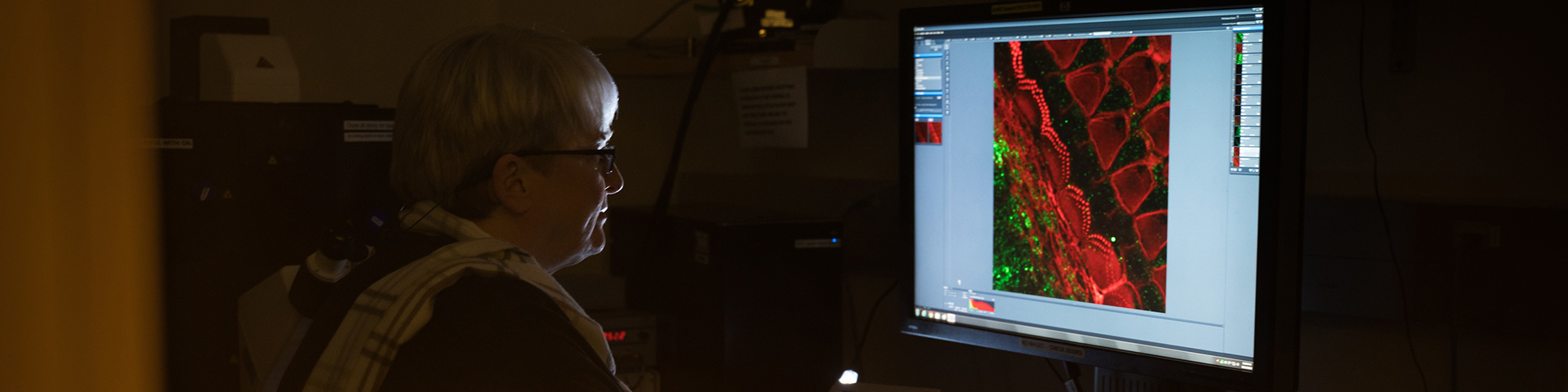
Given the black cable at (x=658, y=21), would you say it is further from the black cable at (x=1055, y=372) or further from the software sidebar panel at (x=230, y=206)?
the black cable at (x=1055, y=372)

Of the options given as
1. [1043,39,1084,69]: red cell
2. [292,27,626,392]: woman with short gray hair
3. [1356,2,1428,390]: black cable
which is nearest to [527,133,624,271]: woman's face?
[292,27,626,392]: woman with short gray hair

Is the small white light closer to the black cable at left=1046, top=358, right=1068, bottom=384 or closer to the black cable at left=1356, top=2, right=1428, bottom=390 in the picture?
the black cable at left=1046, top=358, right=1068, bottom=384

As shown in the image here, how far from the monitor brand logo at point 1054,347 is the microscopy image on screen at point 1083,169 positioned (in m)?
0.06

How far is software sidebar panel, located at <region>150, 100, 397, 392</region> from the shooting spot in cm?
128

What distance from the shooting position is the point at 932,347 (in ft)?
5.06

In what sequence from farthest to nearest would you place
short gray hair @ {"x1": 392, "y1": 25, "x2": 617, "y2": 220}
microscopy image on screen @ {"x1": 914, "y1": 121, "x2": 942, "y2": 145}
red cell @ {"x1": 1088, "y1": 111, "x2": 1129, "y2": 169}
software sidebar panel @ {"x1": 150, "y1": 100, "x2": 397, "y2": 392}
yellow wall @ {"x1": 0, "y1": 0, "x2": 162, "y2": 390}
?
software sidebar panel @ {"x1": 150, "y1": 100, "x2": 397, "y2": 392}, microscopy image on screen @ {"x1": 914, "y1": 121, "x2": 942, "y2": 145}, red cell @ {"x1": 1088, "y1": 111, "x2": 1129, "y2": 169}, short gray hair @ {"x1": 392, "y1": 25, "x2": 617, "y2": 220}, yellow wall @ {"x1": 0, "y1": 0, "x2": 162, "y2": 390}

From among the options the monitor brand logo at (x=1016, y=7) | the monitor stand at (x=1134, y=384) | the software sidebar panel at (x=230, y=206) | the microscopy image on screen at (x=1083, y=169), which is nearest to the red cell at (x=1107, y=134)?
the microscopy image on screen at (x=1083, y=169)

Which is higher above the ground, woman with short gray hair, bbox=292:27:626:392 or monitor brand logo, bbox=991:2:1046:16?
monitor brand logo, bbox=991:2:1046:16

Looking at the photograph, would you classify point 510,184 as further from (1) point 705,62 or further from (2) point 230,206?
(1) point 705,62

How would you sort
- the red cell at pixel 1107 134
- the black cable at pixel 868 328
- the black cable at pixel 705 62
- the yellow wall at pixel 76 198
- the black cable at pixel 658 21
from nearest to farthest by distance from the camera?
the yellow wall at pixel 76 198, the red cell at pixel 1107 134, the black cable at pixel 868 328, the black cable at pixel 705 62, the black cable at pixel 658 21

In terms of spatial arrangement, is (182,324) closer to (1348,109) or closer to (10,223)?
(10,223)

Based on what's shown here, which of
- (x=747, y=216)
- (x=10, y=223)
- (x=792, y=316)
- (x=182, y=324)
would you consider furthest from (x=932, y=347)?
(x=10, y=223)

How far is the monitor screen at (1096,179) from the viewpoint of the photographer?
3.02 feet

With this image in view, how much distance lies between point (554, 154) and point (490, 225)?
101mm
